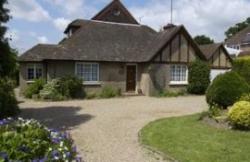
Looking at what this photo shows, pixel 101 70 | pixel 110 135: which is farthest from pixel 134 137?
pixel 101 70

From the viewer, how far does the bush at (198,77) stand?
27.8 meters

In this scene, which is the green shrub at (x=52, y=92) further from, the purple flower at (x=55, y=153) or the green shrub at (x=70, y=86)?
the purple flower at (x=55, y=153)

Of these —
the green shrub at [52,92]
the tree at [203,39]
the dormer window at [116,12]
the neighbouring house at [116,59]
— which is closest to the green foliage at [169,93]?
the neighbouring house at [116,59]

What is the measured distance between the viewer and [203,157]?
891 cm

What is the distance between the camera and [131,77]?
27.7 metres

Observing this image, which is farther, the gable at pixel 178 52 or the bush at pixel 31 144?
the gable at pixel 178 52

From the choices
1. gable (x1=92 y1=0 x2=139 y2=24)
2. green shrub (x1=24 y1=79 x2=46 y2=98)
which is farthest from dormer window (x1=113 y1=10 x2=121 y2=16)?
green shrub (x1=24 y1=79 x2=46 y2=98)

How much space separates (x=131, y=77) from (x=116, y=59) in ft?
6.79

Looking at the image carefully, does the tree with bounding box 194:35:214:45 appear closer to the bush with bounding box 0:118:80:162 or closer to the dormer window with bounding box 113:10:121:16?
the dormer window with bounding box 113:10:121:16

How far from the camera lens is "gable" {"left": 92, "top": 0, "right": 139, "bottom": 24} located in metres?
36.8

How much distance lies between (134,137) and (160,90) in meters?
16.0

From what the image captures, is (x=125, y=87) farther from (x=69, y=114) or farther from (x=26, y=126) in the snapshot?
(x=26, y=126)

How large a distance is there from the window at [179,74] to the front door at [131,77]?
9.48 ft

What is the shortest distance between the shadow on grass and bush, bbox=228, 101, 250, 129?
5812mm
